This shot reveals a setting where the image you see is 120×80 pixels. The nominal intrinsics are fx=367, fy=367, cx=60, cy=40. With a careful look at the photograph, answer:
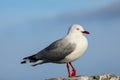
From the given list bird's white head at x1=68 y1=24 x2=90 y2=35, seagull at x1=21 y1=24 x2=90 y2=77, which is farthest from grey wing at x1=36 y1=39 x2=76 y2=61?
bird's white head at x1=68 y1=24 x2=90 y2=35

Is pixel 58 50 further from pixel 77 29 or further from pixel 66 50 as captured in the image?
pixel 77 29

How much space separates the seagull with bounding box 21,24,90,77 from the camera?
677 inches

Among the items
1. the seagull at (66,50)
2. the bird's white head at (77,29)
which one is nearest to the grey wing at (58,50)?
the seagull at (66,50)

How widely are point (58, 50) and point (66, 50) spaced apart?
18.4 inches

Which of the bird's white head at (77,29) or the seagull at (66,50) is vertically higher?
the bird's white head at (77,29)

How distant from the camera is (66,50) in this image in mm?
17672

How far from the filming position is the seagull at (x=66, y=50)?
17.2 metres

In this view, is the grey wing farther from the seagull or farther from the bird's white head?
the bird's white head

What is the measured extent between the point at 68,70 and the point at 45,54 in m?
1.74

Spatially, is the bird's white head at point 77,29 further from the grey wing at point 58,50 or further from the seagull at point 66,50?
the grey wing at point 58,50

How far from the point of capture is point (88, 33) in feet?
57.6

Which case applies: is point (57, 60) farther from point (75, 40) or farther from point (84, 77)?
point (84, 77)

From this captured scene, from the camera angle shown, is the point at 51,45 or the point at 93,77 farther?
the point at 51,45

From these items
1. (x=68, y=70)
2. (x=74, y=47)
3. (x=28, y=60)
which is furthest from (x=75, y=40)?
(x=28, y=60)
